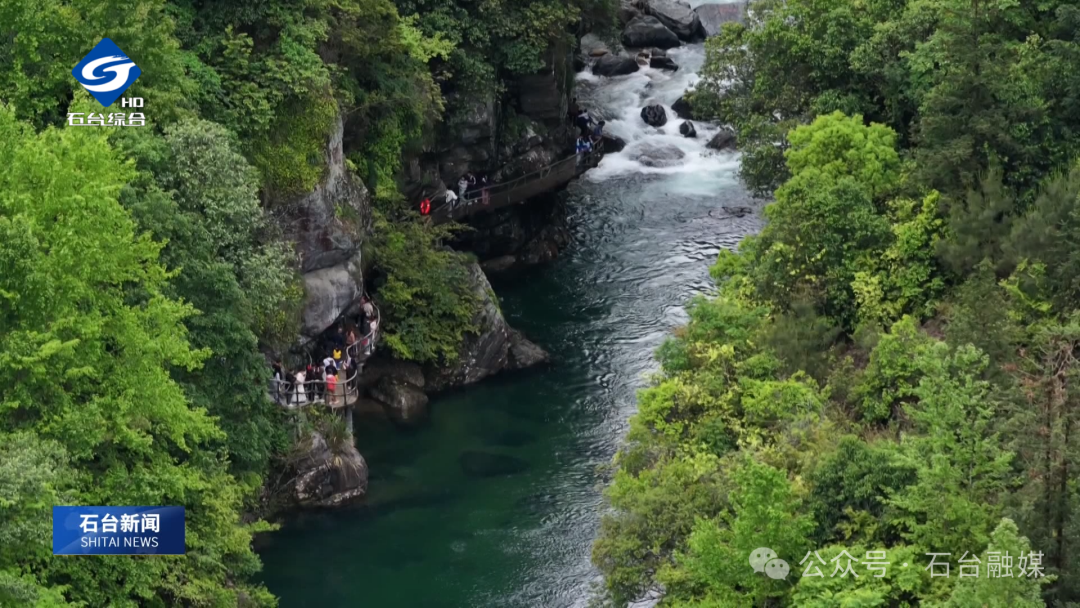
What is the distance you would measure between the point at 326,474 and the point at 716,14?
44.1 meters

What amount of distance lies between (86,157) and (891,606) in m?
19.8

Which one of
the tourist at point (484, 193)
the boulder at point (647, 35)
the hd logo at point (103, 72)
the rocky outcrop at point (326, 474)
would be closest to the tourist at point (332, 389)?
the rocky outcrop at point (326, 474)

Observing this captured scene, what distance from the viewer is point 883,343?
1635 inches

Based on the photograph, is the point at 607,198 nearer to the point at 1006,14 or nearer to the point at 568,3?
the point at 568,3

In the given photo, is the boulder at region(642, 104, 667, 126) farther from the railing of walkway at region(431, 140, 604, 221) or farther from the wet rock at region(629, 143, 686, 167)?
the railing of walkway at region(431, 140, 604, 221)

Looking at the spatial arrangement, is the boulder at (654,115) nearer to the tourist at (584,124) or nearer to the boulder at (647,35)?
the tourist at (584,124)

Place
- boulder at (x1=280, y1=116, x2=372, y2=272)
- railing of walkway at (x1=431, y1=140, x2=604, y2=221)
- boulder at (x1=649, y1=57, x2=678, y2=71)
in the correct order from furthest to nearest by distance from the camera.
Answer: boulder at (x1=649, y1=57, x2=678, y2=71), railing of walkway at (x1=431, y1=140, x2=604, y2=221), boulder at (x1=280, y1=116, x2=372, y2=272)

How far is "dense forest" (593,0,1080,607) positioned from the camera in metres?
33.0

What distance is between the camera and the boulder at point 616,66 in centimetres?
8062

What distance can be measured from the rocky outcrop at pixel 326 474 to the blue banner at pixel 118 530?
1213cm

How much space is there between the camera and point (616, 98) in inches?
3083

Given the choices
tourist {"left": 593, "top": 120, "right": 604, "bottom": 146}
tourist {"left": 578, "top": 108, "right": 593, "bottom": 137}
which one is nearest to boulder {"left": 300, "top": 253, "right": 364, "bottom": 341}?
tourist {"left": 593, "top": 120, "right": 604, "bottom": 146}

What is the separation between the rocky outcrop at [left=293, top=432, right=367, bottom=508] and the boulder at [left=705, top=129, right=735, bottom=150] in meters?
31.1

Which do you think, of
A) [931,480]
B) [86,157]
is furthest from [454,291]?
[931,480]
